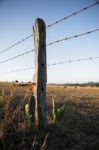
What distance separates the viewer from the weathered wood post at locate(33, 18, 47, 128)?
6012mm

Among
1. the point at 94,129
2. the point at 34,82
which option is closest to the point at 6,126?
the point at 34,82

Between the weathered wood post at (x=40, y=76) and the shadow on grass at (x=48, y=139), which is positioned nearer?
the shadow on grass at (x=48, y=139)

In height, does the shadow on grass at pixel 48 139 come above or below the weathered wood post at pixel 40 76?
below

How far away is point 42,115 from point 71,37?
179cm

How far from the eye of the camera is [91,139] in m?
6.41

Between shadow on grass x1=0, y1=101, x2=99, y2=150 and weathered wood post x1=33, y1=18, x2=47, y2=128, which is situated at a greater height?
weathered wood post x1=33, y1=18, x2=47, y2=128

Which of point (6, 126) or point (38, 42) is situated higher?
point (38, 42)

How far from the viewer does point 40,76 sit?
602 cm

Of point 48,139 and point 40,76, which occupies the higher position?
point 40,76

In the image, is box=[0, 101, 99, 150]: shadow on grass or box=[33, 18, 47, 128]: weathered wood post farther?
box=[33, 18, 47, 128]: weathered wood post

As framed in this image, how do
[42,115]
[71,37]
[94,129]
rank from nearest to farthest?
1. [71,37]
2. [42,115]
3. [94,129]

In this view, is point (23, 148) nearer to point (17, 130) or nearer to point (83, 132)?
point (17, 130)

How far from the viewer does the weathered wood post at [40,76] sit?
6012 mm

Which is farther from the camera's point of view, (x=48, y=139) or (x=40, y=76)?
(x=40, y=76)
